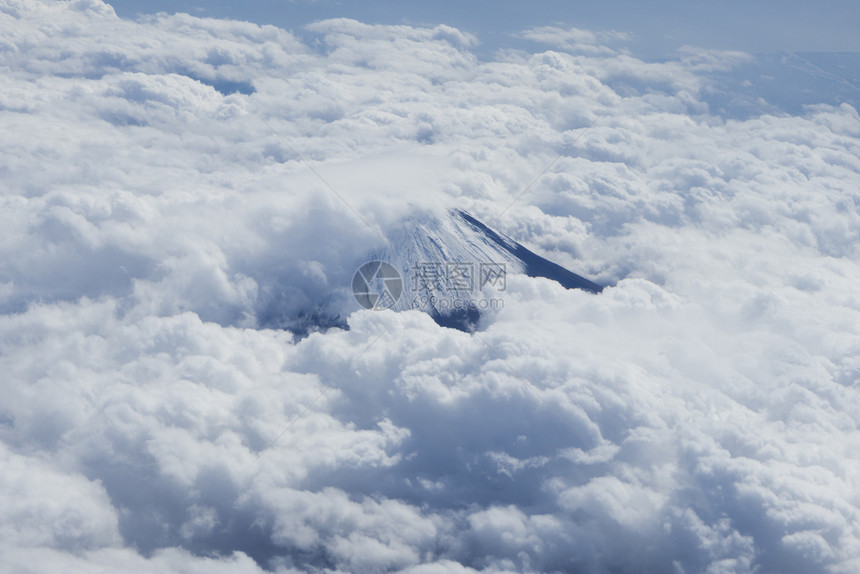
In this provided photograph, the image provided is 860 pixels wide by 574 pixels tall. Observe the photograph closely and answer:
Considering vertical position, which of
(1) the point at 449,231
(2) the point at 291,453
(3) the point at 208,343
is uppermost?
(1) the point at 449,231

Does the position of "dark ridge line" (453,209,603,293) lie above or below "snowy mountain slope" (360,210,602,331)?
above

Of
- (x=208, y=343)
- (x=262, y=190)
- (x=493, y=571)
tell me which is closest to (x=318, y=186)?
(x=262, y=190)

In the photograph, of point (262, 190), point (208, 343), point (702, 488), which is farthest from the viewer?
point (262, 190)

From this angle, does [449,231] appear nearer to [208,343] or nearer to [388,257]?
[388,257]

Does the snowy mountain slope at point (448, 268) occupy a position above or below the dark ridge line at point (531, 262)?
below

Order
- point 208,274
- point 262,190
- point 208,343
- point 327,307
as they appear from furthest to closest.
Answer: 1. point 262,190
2. point 327,307
3. point 208,274
4. point 208,343

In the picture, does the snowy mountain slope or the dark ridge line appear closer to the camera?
the snowy mountain slope

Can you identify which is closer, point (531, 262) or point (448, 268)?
point (448, 268)

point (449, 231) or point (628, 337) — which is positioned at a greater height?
point (449, 231)

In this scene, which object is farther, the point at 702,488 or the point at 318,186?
the point at 318,186

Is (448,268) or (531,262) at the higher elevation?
(531,262)

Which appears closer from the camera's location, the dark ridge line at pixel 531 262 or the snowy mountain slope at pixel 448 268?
the snowy mountain slope at pixel 448 268
